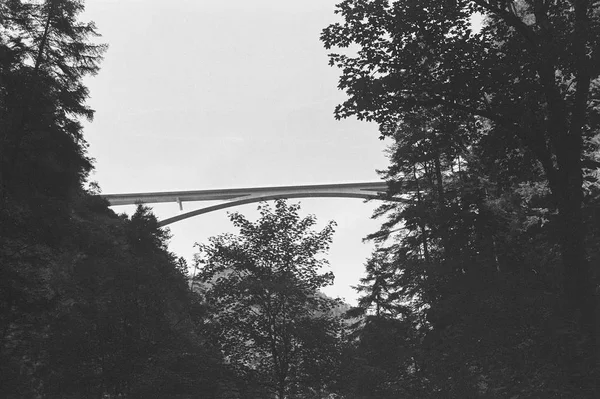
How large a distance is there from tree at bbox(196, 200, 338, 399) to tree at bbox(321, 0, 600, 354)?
14.9 ft

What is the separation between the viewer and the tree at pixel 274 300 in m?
12.2

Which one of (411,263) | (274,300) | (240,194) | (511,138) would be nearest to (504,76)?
(511,138)

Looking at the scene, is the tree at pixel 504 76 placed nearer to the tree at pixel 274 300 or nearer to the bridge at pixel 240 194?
the tree at pixel 274 300

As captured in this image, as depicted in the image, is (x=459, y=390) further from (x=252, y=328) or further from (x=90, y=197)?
(x=90, y=197)

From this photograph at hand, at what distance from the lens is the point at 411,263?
18875 millimetres

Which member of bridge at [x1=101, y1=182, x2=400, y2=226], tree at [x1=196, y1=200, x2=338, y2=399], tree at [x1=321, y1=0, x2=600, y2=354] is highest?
bridge at [x1=101, y1=182, x2=400, y2=226]

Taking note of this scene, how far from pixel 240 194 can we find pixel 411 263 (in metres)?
35.1

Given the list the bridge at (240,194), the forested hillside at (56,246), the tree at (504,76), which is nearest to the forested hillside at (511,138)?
the tree at (504,76)

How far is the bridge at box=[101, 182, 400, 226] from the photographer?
163ft

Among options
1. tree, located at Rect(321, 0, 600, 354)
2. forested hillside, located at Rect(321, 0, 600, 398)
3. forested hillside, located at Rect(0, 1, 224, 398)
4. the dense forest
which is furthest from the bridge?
tree, located at Rect(321, 0, 600, 354)

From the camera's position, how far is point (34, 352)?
15250 mm

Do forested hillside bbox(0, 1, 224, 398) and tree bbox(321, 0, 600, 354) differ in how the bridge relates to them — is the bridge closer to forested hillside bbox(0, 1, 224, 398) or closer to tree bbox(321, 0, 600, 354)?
forested hillside bbox(0, 1, 224, 398)

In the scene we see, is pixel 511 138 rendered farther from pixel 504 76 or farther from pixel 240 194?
pixel 240 194

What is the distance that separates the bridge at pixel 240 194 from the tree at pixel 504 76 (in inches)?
1548
